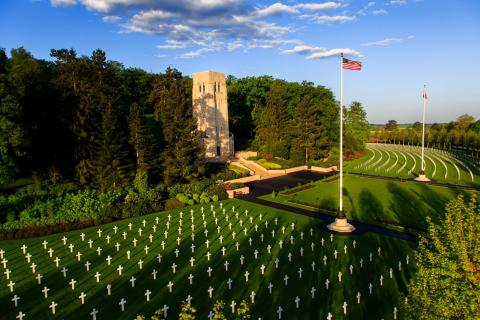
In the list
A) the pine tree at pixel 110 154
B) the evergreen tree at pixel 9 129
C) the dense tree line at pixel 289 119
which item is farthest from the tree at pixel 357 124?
the evergreen tree at pixel 9 129

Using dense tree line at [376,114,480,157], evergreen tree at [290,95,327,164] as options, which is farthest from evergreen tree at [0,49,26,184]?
dense tree line at [376,114,480,157]

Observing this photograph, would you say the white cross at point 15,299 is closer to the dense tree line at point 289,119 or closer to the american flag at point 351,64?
the american flag at point 351,64

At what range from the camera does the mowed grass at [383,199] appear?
28984 mm

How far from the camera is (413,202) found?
33.6 m

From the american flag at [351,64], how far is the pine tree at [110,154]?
2327 centimetres

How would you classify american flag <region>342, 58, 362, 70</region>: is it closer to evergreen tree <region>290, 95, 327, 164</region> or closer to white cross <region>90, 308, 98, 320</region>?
white cross <region>90, 308, 98, 320</region>

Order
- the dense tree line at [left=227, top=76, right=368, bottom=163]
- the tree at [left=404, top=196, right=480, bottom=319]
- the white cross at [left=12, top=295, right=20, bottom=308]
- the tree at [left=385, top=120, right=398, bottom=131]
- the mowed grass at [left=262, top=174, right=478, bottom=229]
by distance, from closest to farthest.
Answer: the tree at [left=404, top=196, right=480, bottom=319] → the white cross at [left=12, top=295, right=20, bottom=308] → the mowed grass at [left=262, top=174, right=478, bottom=229] → the dense tree line at [left=227, top=76, right=368, bottom=163] → the tree at [left=385, top=120, right=398, bottom=131]

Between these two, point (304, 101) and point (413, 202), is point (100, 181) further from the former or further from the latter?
point (304, 101)

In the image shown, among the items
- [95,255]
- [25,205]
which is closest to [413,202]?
[95,255]

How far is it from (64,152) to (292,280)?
28504 mm

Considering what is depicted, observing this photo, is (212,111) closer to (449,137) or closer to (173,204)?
(173,204)

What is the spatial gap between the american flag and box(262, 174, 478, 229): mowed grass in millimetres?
12668

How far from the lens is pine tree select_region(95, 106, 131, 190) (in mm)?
34312

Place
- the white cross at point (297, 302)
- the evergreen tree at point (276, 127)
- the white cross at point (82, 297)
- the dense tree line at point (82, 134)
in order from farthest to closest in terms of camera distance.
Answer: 1. the evergreen tree at point (276, 127)
2. the dense tree line at point (82, 134)
3. the white cross at point (82, 297)
4. the white cross at point (297, 302)
